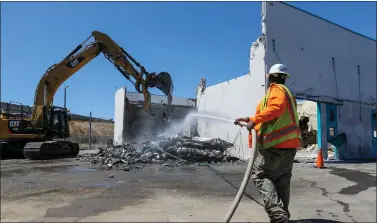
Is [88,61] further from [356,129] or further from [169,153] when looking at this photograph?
→ [356,129]

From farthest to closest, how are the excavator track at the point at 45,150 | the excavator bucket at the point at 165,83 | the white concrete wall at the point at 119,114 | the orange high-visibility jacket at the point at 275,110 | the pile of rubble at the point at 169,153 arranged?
the white concrete wall at the point at 119,114 → the excavator bucket at the point at 165,83 → the excavator track at the point at 45,150 → the pile of rubble at the point at 169,153 → the orange high-visibility jacket at the point at 275,110

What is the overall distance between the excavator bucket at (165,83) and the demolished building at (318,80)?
326 cm

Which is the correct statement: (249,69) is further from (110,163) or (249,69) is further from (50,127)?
(50,127)

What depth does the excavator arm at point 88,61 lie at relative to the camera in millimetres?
14883

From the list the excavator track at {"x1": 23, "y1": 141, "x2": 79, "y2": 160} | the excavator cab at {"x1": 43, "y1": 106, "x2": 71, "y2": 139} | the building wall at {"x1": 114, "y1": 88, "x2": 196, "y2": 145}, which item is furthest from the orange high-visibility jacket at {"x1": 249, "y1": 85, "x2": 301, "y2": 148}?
the building wall at {"x1": 114, "y1": 88, "x2": 196, "y2": 145}

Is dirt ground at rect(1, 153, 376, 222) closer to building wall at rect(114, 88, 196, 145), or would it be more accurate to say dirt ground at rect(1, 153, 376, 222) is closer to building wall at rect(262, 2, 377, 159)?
building wall at rect(262, 2, 377, 159)

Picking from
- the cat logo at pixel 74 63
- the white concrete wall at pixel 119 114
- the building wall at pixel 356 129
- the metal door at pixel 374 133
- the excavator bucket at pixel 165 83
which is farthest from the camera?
the white concrete wall at pixel 119 114

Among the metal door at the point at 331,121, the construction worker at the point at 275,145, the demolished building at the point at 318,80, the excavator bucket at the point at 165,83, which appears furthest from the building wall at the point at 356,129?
the construction worker at the point at 275,145

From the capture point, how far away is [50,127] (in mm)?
15461

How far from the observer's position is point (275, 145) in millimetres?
3984

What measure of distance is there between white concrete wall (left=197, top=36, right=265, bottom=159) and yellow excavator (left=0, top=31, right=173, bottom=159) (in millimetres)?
3202

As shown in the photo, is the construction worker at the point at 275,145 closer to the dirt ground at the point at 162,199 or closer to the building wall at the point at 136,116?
the dirt ground at the point at 162,199

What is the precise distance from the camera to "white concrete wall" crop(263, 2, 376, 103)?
14.4 metres

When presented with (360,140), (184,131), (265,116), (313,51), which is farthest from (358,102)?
(265,116)
